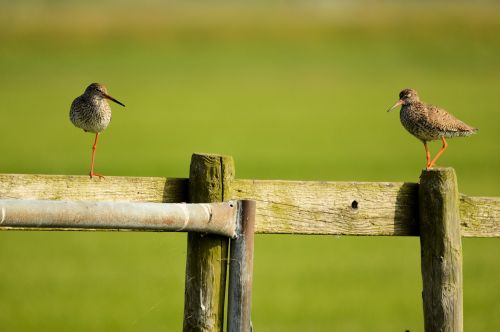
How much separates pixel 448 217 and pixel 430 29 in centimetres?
9654

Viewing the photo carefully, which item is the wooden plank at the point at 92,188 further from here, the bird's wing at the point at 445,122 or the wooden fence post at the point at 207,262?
the bird's wing at the point at 445,122

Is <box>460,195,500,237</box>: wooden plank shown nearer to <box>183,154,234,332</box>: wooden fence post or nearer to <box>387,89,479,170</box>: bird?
<box>183,154,234,332</box>: wooden fence post

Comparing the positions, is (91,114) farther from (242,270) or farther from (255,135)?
(255,135)

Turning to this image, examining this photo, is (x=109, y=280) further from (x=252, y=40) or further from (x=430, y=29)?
(x=430, y=29)

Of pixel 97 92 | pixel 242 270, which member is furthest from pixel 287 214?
pixel 97 92

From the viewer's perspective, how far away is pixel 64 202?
3922mm

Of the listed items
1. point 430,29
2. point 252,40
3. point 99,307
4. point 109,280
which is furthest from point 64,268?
point 430,29

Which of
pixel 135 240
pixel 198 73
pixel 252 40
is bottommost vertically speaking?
pixel 135 240

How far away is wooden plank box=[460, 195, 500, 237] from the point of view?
15.7 feet

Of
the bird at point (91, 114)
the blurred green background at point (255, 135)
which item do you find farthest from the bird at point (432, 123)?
the bird at point (91, 114)

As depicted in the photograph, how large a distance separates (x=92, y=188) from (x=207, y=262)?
0.68m

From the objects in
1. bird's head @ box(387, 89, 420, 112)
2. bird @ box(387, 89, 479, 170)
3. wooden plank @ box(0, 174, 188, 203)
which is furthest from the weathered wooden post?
bird's head @ box(387, 89, 420, 112)

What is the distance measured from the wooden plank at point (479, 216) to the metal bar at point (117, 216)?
4.27ft

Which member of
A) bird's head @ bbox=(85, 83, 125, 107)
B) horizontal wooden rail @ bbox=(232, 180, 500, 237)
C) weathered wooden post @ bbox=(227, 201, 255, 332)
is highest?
bird's head @ bbox=(85, 83, 125, 107)
